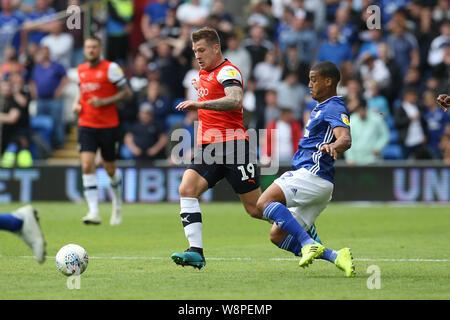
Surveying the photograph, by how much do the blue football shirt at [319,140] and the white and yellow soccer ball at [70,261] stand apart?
2.19 m

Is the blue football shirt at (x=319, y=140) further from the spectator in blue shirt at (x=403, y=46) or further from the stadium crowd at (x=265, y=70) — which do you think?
the spectator in blue shirt at (x=403, y=46)

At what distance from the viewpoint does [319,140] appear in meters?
8.20

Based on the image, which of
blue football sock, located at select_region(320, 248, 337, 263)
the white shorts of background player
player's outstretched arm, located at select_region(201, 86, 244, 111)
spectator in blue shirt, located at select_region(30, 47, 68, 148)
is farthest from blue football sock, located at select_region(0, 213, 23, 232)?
spectator in blue shirt, located at select_region(30, 47, 68, 148)

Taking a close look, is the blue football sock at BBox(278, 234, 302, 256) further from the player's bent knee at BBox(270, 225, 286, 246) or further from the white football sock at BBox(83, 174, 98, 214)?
the white football sock at BBox(83, 174, 98, 214)

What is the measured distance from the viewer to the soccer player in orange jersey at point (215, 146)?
849cm

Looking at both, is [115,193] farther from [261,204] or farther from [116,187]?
[261,204]

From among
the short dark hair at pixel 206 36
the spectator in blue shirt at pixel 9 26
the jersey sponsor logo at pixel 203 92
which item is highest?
the spectator in blue shirt at pixel 9 26

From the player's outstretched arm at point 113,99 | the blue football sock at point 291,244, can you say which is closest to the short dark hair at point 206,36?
the blue football sock at point 291,244

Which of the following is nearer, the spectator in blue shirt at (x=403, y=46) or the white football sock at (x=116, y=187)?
the white football sock at (x=116, y=187)

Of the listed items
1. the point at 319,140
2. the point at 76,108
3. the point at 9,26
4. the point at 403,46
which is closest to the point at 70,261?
the point at 319,140

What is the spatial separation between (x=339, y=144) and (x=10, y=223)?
9.22 feet

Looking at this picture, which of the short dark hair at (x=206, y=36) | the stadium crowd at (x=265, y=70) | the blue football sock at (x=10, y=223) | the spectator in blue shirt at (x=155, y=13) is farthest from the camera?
the spectator in blue shirt at (x=155, y=13)

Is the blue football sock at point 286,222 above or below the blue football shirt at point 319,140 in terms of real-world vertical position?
below
